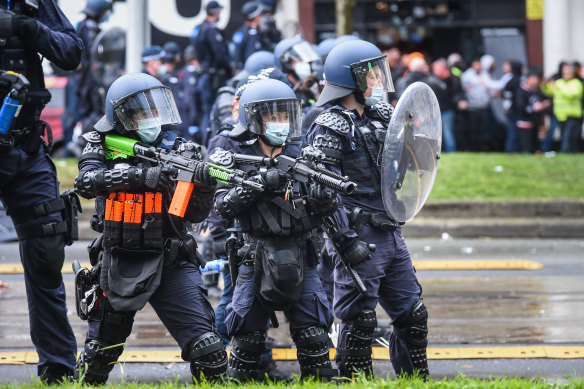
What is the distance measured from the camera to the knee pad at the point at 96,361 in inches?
206

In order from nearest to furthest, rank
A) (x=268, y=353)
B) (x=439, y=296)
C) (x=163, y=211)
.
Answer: (x=163, y=211) → (x=268, y=353) → (x=439, y=296)

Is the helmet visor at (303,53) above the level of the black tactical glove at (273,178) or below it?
above

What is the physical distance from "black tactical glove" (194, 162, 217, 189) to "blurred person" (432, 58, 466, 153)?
12288 millimetres

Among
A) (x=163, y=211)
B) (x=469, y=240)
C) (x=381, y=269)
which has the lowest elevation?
(x=469, y=240)

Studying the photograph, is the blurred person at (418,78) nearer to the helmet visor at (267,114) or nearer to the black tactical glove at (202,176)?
the helmet visor at (267,114)

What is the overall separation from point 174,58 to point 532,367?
9.66 metres

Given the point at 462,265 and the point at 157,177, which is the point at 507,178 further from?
the point at 157,177

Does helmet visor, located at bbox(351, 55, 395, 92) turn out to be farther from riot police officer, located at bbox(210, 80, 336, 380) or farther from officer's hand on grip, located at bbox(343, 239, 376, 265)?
officer's hand on grip, located at bbox(343, 239, 376, 265)

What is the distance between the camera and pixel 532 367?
655cm

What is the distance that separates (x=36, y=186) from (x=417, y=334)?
229 centimetres

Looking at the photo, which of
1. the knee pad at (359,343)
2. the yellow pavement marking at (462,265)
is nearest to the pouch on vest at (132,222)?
the knee pad at (359,343)

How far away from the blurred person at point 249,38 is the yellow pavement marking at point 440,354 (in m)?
6.87

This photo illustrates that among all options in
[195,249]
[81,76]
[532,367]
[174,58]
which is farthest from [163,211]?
[174,58]

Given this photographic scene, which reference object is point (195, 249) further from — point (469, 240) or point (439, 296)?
point (469, 240)
